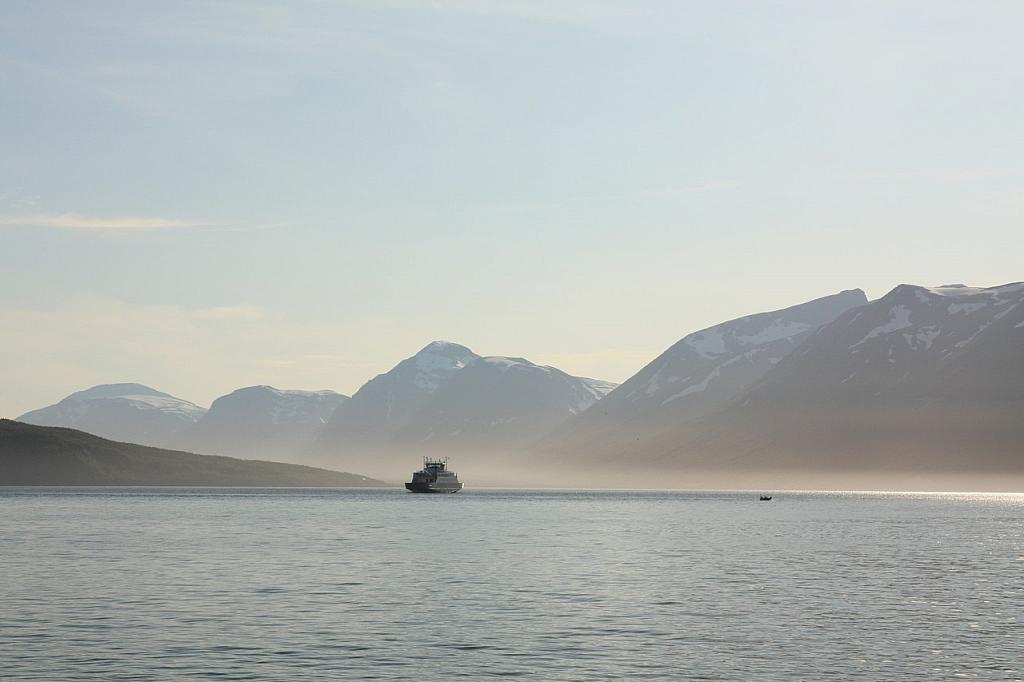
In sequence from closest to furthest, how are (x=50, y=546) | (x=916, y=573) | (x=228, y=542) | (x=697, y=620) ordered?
(x=697, y=620)
(x=916, y=573)
(x=50, y=546)
(x=228, y=542)

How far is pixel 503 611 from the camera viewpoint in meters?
76.6

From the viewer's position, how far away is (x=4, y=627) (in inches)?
2660

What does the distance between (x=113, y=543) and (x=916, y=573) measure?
8401cm

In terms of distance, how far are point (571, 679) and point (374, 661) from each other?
987 centimetres

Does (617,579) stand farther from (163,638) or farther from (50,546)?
(50,546)

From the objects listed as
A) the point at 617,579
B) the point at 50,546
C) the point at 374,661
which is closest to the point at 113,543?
the point at 50,546

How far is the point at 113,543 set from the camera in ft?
459

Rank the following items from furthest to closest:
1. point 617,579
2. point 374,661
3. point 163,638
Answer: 1. point 617,579
2. point 163,638
3. point 374,661

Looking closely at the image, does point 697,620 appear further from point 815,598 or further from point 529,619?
point 815,598

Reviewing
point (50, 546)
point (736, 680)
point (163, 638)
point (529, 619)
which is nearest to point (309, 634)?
point (163, 638)

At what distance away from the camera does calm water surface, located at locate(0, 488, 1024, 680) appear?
186 feet

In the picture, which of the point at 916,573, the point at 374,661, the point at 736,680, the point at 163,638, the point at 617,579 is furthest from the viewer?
the point at 916,573

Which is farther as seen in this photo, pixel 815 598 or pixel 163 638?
pixel 815 598

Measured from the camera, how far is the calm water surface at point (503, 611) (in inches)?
2231
